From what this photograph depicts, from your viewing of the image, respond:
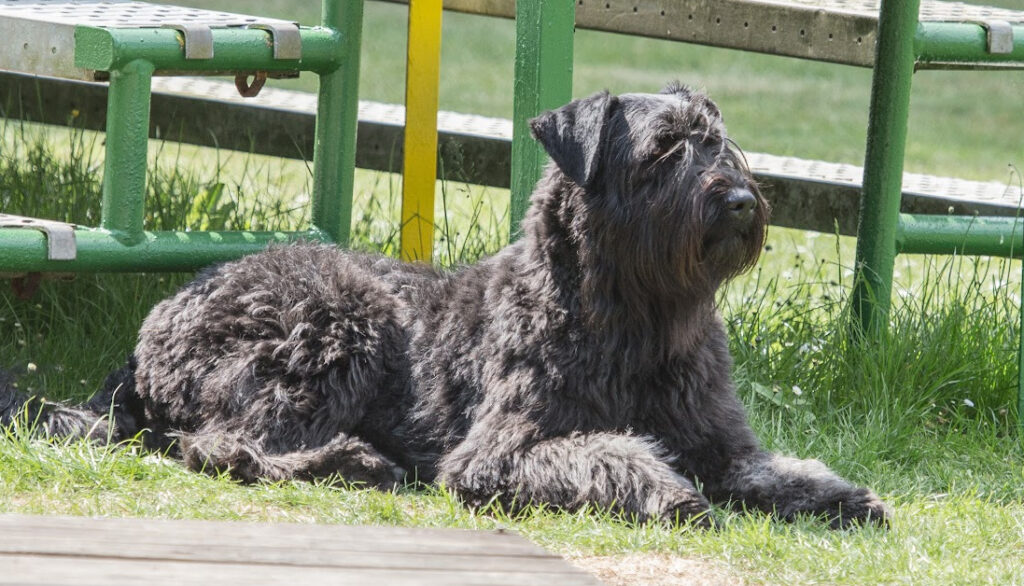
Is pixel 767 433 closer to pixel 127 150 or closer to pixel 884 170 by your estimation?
pixel 884 170

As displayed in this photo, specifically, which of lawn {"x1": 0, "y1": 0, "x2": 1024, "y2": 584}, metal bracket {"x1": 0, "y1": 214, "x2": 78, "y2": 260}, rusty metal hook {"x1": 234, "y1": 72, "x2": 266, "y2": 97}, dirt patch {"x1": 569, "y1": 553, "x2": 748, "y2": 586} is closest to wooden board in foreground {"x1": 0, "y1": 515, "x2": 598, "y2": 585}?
dirt patch {"x1": 569, "y1": 553, "x2": 748, "y2": 586}

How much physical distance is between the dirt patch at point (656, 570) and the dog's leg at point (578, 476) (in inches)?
9.5

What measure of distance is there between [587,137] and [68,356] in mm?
2543

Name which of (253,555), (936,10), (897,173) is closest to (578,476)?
(253,555)

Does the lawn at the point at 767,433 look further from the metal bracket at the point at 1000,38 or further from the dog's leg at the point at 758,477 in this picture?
the metal bracket at the point at 1000,38

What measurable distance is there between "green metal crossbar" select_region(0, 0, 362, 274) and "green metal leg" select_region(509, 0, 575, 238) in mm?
850

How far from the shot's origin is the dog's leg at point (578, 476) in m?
4.05

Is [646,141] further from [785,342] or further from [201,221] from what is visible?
[201,221]

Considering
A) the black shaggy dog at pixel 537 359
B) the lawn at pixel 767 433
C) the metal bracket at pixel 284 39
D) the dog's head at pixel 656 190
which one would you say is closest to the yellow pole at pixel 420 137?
the lawn at pixel 767 433

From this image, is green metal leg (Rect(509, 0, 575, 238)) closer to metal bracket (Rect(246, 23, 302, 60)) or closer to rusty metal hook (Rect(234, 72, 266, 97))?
metal bracket (Rect(246, 23, 302, 60))

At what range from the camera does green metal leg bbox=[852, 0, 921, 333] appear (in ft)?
17.9

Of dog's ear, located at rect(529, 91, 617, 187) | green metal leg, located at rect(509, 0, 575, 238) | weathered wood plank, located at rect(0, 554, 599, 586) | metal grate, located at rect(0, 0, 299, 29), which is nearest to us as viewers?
weathered wood plank, located at rect(0, 554, 599, 586)

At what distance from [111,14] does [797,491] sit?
10.5 feet

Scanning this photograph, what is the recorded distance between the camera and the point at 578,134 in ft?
A: 14.5
